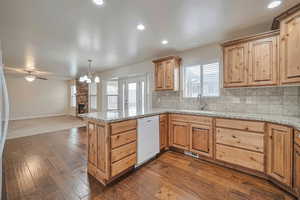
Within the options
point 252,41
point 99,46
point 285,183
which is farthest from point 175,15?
point 285,183

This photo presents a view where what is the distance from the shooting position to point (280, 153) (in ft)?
5.94

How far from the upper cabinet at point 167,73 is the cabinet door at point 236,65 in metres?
1.17

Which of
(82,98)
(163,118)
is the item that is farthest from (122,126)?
(82,98)

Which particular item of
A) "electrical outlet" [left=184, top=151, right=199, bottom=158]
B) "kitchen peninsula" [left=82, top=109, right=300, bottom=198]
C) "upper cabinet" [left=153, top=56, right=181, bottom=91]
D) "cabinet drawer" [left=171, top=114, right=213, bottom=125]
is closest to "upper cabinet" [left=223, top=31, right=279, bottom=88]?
"kitchen peninsula" [left=82, top=109, right=300, bottom=198]

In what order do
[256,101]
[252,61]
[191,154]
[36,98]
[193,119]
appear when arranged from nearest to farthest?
[252,61] → [256,101] → [193,119] → [191,154] → [36,98]

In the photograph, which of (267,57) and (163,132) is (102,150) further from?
(267,57)

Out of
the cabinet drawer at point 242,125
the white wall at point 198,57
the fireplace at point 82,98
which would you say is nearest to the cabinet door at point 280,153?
the cabinet drawer at point 242,125

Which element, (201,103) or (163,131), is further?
(201,103)

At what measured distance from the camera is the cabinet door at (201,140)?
251 cm

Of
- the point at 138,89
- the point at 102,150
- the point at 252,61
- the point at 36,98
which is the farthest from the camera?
the point at 36,98

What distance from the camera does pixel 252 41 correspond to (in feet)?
7.48

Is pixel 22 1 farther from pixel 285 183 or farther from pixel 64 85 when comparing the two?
pixel 64 85

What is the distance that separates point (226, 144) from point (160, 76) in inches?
86.4

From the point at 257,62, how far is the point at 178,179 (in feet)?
7.81
